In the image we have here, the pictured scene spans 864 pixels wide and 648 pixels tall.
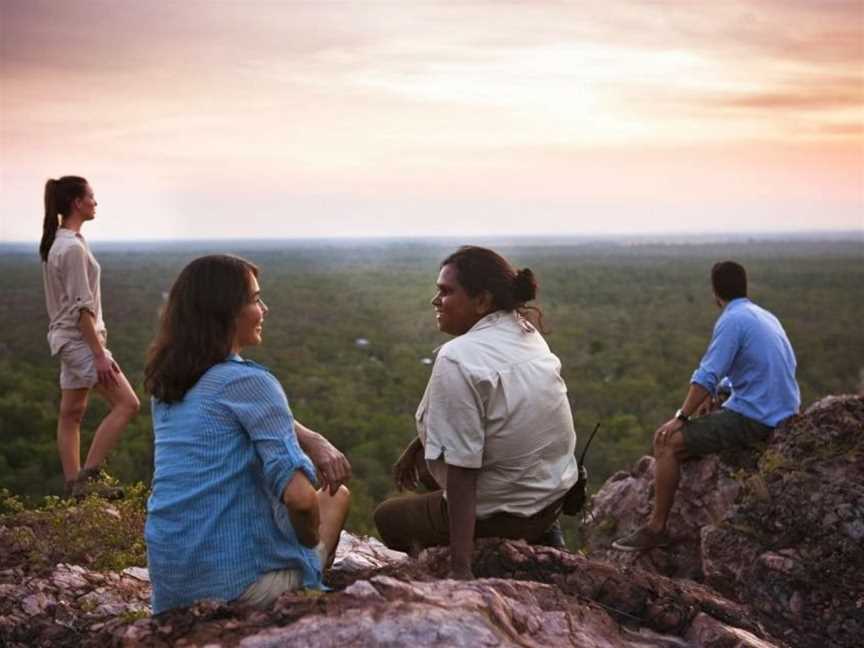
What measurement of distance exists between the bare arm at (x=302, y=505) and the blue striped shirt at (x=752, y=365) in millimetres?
3143

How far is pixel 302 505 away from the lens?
2729mm

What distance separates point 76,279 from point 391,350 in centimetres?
3556

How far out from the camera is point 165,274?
80.0m

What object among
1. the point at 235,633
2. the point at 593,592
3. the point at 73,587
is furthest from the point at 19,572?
the point at 593,592

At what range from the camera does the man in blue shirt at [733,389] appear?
215 inches

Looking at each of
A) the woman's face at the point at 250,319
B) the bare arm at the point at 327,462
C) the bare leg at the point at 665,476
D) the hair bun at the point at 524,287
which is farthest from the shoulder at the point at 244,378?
the bare leg at the point at 665,476

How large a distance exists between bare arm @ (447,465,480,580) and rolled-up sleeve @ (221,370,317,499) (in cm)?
71

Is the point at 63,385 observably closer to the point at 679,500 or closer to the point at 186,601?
the point at 186,601

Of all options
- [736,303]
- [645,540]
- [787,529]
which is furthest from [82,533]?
[736,303]

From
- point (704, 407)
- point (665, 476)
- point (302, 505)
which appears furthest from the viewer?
point (704, 407)

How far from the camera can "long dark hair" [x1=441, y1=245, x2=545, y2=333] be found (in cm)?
356

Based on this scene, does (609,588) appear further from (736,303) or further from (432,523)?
(736,303)

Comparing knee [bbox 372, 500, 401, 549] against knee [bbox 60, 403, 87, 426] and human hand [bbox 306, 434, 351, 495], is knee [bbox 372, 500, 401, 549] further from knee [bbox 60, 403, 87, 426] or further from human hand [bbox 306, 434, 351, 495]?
knee [bbox 60, 403, 87, 426]

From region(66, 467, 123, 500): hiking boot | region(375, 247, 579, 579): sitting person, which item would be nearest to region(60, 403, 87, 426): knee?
region(66, 467, 123, 500): hiking boot
